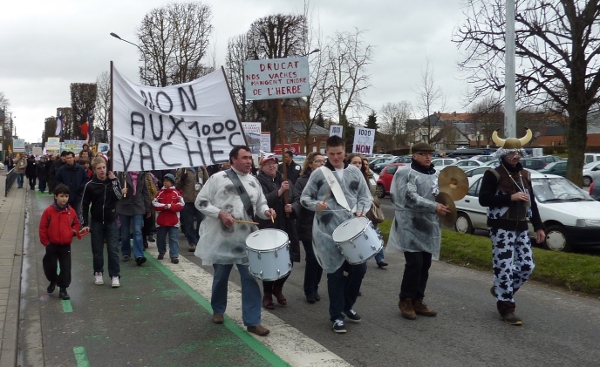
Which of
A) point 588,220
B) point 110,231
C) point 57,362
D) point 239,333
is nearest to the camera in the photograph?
point 57,362

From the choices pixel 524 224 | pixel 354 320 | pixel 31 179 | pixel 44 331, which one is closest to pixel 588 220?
pixel 524 224

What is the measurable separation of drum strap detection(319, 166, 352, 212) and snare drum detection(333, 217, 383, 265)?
0.22 meters

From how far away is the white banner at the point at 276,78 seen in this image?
303 inches

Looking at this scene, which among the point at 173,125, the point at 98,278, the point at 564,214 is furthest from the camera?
the point at 564,214

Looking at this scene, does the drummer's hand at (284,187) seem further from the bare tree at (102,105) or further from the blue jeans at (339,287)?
the bare tree at (102,105)

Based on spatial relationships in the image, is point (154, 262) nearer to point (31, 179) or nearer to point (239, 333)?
point (239, 333)

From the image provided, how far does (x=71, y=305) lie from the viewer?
7.12 meters

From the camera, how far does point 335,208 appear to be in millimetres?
6016

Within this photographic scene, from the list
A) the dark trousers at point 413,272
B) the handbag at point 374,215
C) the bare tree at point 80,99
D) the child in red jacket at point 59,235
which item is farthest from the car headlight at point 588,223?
the bare tree at point 80,99

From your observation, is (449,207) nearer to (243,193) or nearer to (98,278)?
(243,193)

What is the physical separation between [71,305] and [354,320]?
328 cm

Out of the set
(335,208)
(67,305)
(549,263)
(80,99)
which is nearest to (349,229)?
(335,208)

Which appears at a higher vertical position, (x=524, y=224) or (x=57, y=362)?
(x=524, y=224)

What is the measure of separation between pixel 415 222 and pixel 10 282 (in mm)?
5290
